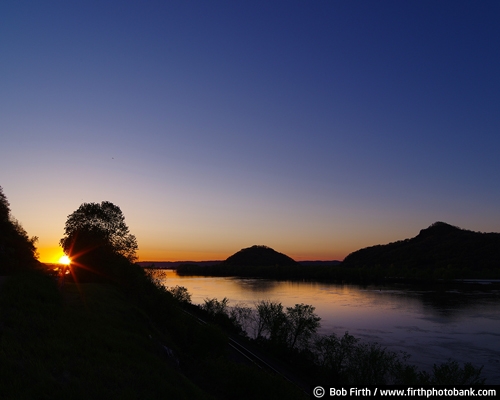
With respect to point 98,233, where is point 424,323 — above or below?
below

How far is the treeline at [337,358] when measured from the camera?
35656 millimetres

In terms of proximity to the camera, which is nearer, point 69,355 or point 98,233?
point 69,355

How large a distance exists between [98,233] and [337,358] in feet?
134

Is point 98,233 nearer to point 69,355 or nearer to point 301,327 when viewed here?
point 301,327

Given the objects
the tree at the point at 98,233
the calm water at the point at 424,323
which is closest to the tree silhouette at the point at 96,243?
the tree at the point at 98,233

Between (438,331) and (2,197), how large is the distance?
70428 millimetres

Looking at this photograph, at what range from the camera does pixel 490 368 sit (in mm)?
43875

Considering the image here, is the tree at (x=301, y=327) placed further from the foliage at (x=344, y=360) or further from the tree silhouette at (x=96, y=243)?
the tree silhouette at (x=96, y=243)

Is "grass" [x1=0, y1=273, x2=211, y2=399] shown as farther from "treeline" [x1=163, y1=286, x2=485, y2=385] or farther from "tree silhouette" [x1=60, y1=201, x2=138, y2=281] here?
"tree silhouette" [x1=60, y1=201, x2=138, y2=281]

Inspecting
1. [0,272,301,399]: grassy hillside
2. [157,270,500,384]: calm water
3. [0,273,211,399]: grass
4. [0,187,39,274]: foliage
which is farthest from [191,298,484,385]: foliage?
[0,187,39,274]: foliage

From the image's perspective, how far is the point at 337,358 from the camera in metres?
44.8

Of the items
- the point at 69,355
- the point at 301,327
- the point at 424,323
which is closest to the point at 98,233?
the point at 301,327

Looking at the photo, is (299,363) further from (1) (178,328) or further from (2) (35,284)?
(2) (35,284)

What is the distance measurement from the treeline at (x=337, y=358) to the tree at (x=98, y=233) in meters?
20.1
